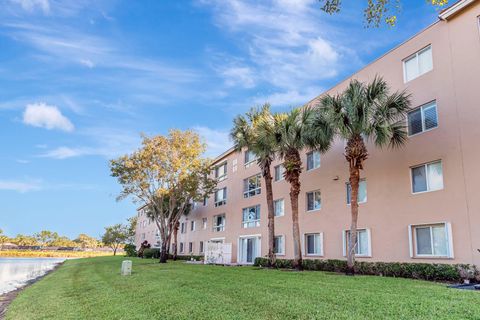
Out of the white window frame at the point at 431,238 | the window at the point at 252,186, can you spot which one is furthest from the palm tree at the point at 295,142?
the window at the point at 252,186

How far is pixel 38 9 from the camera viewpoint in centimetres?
1731

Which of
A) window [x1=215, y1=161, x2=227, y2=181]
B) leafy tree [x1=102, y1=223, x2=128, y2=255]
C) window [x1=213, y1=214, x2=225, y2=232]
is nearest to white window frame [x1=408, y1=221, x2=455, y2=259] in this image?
window [x1=213, y1=214, x2=225, y2=232]

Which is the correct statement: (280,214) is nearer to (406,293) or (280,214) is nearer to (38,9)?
(406,293)

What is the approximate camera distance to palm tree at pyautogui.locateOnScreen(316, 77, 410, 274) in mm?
15031

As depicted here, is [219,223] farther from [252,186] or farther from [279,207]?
[279,207]

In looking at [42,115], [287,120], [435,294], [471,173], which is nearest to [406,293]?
[435,294]

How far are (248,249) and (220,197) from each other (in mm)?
8590

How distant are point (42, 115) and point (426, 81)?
4028 centimetres

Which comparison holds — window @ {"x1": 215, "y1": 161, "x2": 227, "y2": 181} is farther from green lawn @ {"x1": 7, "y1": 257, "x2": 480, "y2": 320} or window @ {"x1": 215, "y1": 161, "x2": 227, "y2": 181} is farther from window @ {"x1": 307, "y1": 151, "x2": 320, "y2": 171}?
green lawn @ {"x1": 7, "y1": 257, "x2": 480, "y2": 320}

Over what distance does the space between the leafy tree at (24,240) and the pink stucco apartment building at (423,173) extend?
288 feet

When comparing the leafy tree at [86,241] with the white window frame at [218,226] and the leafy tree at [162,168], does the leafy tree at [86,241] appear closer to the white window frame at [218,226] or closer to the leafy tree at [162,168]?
the white window frame at [218,226]

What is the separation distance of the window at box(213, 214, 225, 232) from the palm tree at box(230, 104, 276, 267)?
13800 mm

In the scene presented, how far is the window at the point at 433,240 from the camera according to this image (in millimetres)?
13617

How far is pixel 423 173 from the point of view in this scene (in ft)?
50.0
